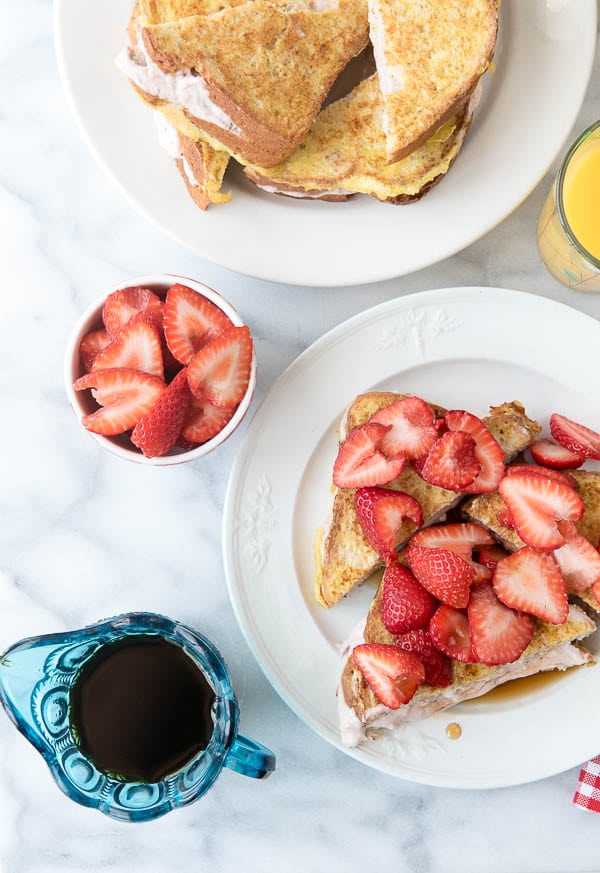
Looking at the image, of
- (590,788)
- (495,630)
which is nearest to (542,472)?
(495,630)

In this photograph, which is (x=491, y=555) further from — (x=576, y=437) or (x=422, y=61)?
(x=422, y=61)

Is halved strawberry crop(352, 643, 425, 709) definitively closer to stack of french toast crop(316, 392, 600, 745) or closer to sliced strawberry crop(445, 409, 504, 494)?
stack of french toast crop(316, 392, 600, 745)

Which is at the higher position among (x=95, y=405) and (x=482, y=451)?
(x=95, y=405)

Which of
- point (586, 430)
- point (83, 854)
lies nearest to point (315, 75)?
point (586, 430)

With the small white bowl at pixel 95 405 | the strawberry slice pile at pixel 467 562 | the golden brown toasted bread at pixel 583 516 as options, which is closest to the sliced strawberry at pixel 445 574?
the strawberry slice pile at pixel 467 562

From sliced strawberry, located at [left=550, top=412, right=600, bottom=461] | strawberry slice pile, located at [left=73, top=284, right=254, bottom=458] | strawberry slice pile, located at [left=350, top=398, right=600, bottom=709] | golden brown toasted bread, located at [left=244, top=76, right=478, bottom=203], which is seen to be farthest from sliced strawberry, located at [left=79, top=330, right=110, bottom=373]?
sliced strawberry, located at [left=550, top=412, right=600, bottom=461]
